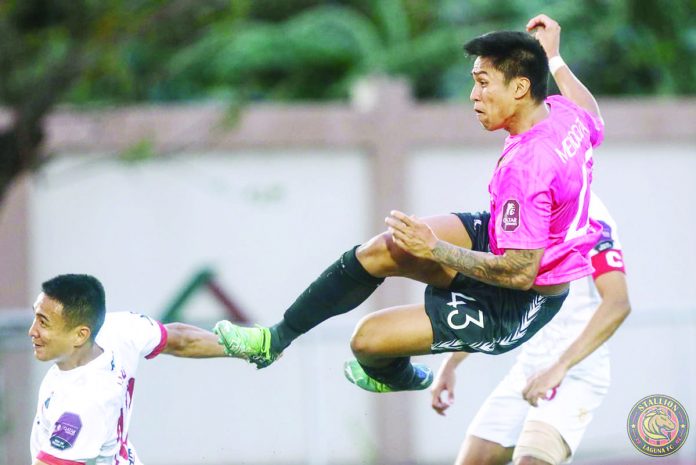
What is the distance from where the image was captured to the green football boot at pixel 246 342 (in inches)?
226

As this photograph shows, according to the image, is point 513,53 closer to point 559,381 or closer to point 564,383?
point 559,381

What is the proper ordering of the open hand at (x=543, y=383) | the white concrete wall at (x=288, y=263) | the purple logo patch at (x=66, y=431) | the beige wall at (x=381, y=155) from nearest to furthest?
the purple logo patch at (x=66, y=431), the open hand at (x=543, y=383), the white concrete wall at (x=288, y=263), the beige wall at (x=381, y=155)

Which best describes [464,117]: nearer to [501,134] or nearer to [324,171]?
[501,134]

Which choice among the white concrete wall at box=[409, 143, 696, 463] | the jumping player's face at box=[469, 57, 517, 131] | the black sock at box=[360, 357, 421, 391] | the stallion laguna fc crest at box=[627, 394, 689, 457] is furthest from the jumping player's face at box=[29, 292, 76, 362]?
the white concrete wall at box=[409, 143, 696, 463]

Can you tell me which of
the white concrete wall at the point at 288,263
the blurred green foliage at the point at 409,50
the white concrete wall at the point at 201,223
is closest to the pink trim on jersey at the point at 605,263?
the white concrete wall at the point at 288,263

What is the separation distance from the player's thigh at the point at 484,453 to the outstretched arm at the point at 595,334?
662 millimetres

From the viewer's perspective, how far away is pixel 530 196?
5.32 metres

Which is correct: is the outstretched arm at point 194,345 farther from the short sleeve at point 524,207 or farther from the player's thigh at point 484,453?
the player's thigh at point 484,453

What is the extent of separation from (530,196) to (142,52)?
12.3 meters

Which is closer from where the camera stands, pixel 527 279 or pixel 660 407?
pixel 527 279

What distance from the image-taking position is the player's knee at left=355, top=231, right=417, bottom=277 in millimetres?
5609

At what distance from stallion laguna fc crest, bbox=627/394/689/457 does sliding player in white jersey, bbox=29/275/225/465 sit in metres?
2.71

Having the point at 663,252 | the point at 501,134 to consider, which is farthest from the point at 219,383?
the point at 663,252

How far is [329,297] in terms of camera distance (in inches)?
229
